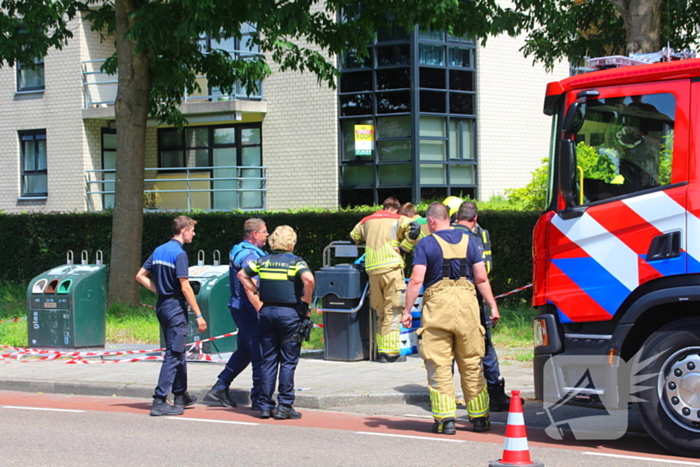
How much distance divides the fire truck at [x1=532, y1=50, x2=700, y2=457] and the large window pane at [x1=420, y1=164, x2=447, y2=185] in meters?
14.0

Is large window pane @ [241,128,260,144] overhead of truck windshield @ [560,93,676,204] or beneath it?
overhead

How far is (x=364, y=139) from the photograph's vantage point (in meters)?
21.0

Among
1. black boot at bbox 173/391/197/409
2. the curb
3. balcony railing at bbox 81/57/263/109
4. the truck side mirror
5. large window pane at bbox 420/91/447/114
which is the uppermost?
balcony railing at bbox 81/57/263/109

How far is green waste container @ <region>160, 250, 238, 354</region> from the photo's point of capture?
11.0 metres

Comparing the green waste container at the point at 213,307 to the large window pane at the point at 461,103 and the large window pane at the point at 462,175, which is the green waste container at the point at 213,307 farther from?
the large window pane at the point at 461,103

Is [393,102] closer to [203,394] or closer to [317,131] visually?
[317,131]

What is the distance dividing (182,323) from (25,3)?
9.25 m

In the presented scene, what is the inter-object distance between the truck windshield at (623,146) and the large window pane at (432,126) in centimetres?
1412

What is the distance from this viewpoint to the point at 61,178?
24.8 meters

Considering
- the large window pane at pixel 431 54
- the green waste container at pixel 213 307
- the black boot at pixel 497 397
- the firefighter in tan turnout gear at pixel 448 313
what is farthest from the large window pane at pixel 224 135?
the firefighter in tan turnout gear at pixel 448 313

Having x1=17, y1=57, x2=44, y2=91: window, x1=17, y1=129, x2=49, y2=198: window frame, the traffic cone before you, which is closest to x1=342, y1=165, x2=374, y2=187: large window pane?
x1=17, y1=129, x2=49, y2=198: window frame

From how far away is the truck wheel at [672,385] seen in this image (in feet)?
19.9

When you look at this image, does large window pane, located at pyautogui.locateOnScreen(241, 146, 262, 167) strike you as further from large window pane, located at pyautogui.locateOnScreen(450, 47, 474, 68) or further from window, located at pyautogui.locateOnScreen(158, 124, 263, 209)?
large window pane, located at pyautogui.locateOnScreen(450, 47, 474, 68)

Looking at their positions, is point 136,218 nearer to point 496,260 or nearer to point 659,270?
point 496,260
